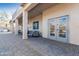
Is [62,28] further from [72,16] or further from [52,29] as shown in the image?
[52,29]

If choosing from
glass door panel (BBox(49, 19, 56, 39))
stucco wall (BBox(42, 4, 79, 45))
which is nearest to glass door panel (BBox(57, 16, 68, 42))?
stucco wall (BBox(42, 4, 79, 45))

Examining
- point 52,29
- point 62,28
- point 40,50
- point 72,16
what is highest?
point 72,16

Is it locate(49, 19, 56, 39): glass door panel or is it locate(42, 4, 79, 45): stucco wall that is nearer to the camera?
locate(42, 4, 79, 45): stucco wall

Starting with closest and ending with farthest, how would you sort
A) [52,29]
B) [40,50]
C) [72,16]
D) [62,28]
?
[40,50]
[72,16]
[62,28]
[52,29]

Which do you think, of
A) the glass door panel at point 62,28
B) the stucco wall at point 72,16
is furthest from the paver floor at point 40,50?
the glass door panel at point 62,28

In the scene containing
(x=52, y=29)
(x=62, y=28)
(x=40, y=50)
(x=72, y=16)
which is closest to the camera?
(x=40, y=50)

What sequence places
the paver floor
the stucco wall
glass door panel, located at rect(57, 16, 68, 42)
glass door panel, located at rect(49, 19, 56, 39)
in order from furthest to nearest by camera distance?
1. glass door panel, located at rect(49, 19, 56, 39)
2. glass door panel, located at rect(57, 16, 68, 42)
3. the stucco wall
4. the paver floor

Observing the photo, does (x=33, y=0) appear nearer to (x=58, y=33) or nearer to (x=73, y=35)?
(x=73, y=35)

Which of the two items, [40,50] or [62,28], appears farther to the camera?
[62,28]

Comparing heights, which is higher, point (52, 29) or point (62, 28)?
point (62, 28)

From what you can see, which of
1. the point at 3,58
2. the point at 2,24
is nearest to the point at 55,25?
the point at 3,58

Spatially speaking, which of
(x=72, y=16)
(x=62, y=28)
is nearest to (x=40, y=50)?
(x=72, y=16)

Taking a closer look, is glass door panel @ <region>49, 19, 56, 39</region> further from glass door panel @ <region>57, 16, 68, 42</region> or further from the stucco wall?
the stucco wall

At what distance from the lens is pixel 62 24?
11.7 m
